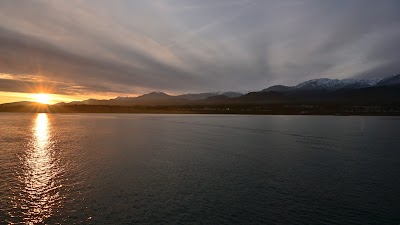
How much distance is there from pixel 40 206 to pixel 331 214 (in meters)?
19.3

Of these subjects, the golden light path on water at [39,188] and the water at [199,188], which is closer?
the water at [199,188]

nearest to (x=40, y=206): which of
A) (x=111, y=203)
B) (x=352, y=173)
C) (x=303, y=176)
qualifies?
(x=111, y=203)

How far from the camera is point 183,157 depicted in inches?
1373

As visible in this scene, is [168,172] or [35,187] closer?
[35,187]

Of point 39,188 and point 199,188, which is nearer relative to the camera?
point 39,188

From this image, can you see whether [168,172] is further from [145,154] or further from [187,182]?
[145,154]

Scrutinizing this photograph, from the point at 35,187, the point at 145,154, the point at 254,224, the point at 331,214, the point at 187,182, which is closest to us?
the point at 254,224

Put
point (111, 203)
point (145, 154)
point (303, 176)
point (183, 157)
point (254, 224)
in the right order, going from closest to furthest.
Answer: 1. point (254, 224)
2. point (111, 203)
3. point (303, 176)
4. point (183, 157)
5. point (145, 154)

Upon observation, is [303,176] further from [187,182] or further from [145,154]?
[145,154]

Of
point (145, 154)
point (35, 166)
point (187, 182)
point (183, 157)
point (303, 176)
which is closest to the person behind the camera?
point (187, 182)

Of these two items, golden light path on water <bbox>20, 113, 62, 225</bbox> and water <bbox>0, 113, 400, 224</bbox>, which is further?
golden light path on water <bbox>20, 113, 62, 225</bbox>

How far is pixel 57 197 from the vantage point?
19.7 meters

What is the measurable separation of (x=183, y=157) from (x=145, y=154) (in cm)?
611

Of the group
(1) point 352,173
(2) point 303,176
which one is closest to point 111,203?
(2) point 303,176
